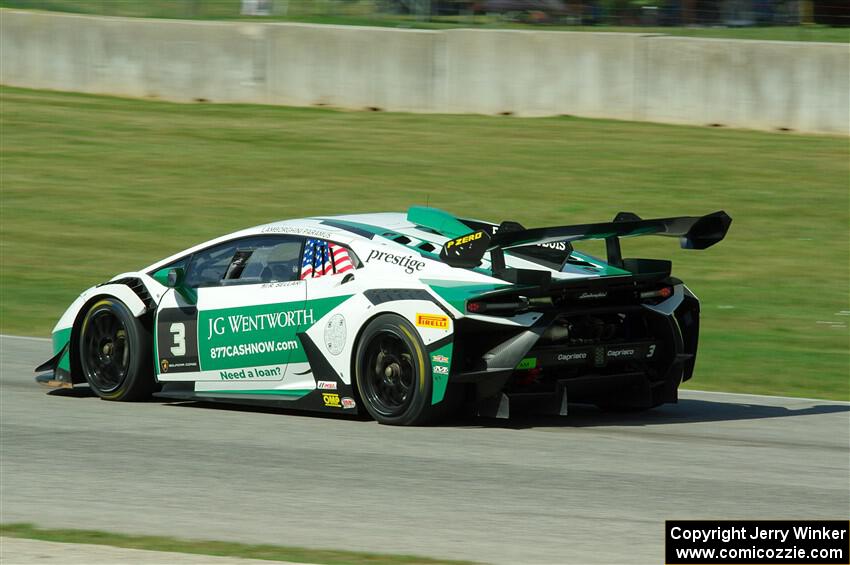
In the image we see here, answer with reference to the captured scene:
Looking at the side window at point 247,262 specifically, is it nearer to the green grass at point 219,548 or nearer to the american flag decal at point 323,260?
the american flag decal at point 323,260

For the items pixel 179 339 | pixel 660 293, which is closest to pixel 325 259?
pixel 179 339

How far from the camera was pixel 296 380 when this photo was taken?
9.70 m

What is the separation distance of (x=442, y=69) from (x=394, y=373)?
16.9 metres

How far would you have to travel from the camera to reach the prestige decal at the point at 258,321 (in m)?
9.64

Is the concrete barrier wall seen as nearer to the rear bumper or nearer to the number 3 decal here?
the rear bumper

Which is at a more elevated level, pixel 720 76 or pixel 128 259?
pixel 720 76

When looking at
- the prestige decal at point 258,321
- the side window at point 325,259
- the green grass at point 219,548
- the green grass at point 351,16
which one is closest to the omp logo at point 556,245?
the side window at point 325,259

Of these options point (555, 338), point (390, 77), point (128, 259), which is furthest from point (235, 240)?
point (390, 77)

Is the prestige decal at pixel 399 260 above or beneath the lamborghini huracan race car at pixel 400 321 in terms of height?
above

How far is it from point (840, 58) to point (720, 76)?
77.5 inches

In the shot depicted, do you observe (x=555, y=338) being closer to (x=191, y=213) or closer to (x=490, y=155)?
(x=191, y=213)

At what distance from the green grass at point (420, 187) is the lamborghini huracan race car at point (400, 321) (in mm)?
3399

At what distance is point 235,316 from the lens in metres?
10.0

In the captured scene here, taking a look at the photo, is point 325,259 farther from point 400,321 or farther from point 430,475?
point 430,475
